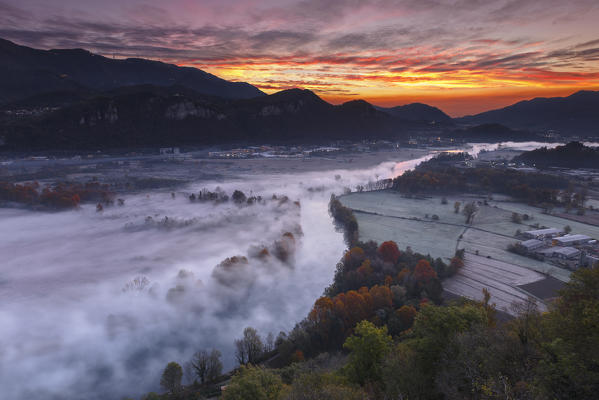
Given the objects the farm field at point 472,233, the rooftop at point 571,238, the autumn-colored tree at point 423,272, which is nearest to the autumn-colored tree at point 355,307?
the autumn-colored tree at point 423,272

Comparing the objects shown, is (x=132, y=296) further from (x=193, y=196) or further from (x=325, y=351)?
(x=193, y=196)

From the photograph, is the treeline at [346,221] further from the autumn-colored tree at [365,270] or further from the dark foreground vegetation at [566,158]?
the dark foreground vegetation at [566,158]

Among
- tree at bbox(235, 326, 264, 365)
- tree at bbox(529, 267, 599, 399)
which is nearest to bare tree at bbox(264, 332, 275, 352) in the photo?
tree at bbox(235, 326, 264, 365)

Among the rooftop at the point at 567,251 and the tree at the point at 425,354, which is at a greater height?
the tree at the point at 425,354

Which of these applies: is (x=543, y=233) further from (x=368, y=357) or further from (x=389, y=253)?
(x=368, y=357)

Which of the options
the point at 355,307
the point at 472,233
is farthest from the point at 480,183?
the point at 355,307
